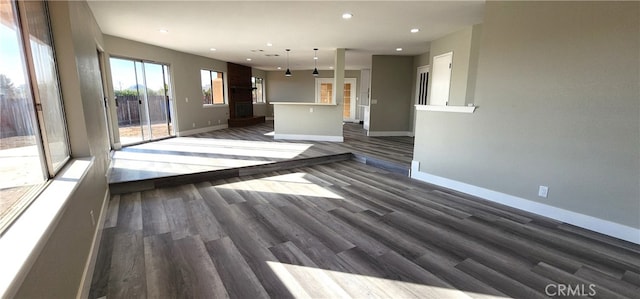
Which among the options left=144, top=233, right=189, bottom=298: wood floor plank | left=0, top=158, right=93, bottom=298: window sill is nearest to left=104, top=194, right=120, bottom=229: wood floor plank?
left=144, top=233, right=189, bottom=298: wood floor plank

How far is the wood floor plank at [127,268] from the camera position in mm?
1864

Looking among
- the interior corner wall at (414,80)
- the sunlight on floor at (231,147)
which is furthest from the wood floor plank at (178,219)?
the interior corner wall at (414,80)

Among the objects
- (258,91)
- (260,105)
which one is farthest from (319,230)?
(258,91)

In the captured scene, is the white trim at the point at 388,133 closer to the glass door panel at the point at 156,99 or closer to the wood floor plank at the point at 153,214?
the glass door panel at the point at 156,99

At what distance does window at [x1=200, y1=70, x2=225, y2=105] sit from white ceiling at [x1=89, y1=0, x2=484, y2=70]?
7.60 ft

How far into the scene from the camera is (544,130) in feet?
9.96

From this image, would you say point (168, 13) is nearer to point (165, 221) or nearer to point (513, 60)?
point (165, 221)

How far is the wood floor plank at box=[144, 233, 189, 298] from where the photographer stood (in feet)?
6.13

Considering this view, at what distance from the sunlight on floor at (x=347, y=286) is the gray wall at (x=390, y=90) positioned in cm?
659

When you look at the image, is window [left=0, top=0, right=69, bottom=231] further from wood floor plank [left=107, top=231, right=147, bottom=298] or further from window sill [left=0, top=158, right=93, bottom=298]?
wood floor plank [left=107, top=231, right=147, bottom=298]

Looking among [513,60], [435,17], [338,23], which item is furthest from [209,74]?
[513,60]

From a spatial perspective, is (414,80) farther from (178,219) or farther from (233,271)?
(233,271)

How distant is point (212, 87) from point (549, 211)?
31.1 ft

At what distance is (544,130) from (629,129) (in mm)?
623
